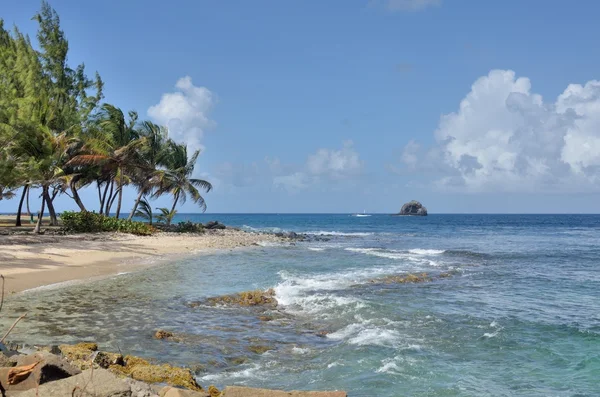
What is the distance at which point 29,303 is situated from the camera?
42.1ft

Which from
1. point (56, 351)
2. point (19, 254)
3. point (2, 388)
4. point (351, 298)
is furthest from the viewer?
point (19, 254)

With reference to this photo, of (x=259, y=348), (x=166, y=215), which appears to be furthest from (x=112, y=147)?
(x=259, y=348)

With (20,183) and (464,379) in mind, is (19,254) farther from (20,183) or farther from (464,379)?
(464,379)

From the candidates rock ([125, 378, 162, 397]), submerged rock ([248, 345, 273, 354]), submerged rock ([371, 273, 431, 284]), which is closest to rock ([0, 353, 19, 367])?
rock ([125, 378, 162, 397])

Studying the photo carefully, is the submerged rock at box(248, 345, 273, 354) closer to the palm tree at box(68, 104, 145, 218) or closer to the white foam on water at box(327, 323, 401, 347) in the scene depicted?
the white foam on water at box(327, 323, 401, 347)

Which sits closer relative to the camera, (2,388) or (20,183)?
(2,388)

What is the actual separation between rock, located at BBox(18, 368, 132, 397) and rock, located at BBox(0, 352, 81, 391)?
0.60 ft

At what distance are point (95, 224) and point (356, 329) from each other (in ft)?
86.1

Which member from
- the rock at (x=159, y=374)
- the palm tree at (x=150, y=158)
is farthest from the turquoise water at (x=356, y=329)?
the palm tree at (x=150, y=158)

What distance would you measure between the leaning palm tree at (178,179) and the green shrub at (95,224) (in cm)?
637

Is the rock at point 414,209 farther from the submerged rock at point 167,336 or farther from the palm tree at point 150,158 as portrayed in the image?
the submerged rock at point 167,336

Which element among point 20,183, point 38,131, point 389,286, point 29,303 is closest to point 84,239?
point 20,183

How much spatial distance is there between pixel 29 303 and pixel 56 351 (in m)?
6.85

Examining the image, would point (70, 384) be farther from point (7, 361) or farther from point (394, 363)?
point (394, 363)
